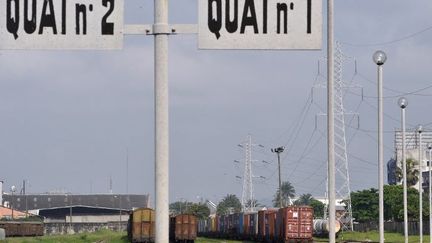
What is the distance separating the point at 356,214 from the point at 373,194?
503cm

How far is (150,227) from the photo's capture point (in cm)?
7550

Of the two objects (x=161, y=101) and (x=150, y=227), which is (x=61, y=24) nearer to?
(x=161, y=101)

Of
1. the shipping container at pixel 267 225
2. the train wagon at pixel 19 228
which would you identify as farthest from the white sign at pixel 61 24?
the train wagon at pixel 19 228

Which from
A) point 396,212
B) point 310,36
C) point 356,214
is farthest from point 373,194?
point 310,36

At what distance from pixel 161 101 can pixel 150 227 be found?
66.9m

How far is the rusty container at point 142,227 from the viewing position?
7462 cm

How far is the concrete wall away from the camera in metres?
153

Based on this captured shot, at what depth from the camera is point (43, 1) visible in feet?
30.3

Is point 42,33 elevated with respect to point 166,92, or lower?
elevated

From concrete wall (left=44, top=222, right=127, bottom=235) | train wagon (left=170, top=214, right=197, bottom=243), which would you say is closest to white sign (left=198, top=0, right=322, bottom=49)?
train wagon (left=170, top=214, right=197, bottom=243)

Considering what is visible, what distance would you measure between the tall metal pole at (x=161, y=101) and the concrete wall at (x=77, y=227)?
469 ft

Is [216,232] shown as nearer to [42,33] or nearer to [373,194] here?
[373,194]

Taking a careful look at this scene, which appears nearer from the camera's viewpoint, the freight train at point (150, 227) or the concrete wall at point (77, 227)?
the freight train at point (150, 227)

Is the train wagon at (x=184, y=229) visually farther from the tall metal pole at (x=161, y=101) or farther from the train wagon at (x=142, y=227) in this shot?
the tall metal pole at (x=161, y=101)
